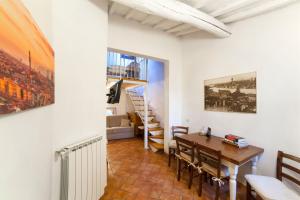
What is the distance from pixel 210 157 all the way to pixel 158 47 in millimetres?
2615

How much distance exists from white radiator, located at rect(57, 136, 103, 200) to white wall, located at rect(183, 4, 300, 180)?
240 centimetres

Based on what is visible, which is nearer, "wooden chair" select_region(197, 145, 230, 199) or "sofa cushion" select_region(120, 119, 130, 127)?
"wooden chair" select_region(197, 145, 230, 199)

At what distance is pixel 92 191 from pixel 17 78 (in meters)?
1.68

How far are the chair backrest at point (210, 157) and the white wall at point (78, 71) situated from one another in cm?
147

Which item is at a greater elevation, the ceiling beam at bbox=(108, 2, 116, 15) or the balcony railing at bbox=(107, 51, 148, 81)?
the ceiling beam at bbox=(108, 2, 116, 15)

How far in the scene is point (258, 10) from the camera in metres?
2.19

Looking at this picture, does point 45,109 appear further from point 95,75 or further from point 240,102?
point 240,102

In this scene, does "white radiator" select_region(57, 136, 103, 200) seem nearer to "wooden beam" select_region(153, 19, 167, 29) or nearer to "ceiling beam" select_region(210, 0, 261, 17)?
"wooden beam" select_region(153, 19, 167, 29)

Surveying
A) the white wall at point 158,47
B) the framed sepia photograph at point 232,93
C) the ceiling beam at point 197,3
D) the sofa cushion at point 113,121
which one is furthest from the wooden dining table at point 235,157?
the sofa cushion at point 113,121

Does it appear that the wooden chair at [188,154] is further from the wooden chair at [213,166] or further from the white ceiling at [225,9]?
the white ceiling at [225,9]

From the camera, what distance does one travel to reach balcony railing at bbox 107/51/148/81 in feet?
15.9

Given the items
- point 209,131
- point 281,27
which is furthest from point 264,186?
point 281,27

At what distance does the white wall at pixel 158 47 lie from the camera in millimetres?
2898

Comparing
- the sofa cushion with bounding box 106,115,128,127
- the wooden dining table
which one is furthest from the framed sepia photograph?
the sofa cushion with bounding box 106,115,128,127
